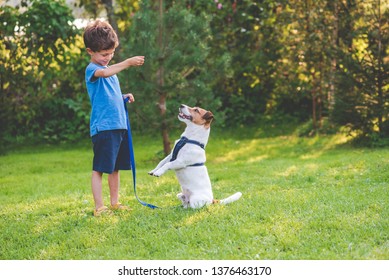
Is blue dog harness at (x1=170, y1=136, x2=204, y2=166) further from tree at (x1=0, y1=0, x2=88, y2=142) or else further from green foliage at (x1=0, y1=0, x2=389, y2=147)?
tree at (x1=0, y1=0, x2=88, y2=142)

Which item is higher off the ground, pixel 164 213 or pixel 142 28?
pixel 142 28

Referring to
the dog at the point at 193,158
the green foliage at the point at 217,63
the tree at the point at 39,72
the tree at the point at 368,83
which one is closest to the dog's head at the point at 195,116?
the dog at the point at 193,158

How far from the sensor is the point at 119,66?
484 centimetres

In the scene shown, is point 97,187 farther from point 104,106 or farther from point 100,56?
point 100,56

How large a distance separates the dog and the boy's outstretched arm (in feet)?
2.15

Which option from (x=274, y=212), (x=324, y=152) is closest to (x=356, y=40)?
(x=324, y=152)

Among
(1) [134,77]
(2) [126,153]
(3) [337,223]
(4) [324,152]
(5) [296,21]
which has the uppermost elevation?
(5) [296,21]

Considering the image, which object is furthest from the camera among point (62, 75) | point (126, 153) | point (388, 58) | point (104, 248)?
point (62, 75)

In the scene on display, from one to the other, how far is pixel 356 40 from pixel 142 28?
462 cm

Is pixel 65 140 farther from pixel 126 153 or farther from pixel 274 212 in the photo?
pixel 274 212

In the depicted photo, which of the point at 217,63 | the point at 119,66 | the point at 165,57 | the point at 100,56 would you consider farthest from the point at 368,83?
the point at 119,66

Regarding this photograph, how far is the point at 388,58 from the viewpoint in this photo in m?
9.64

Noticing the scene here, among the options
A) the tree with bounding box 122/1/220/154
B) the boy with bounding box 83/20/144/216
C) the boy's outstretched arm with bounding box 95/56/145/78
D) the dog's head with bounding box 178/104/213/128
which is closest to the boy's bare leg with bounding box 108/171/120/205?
the boy with bounding box 83/20/144/216
